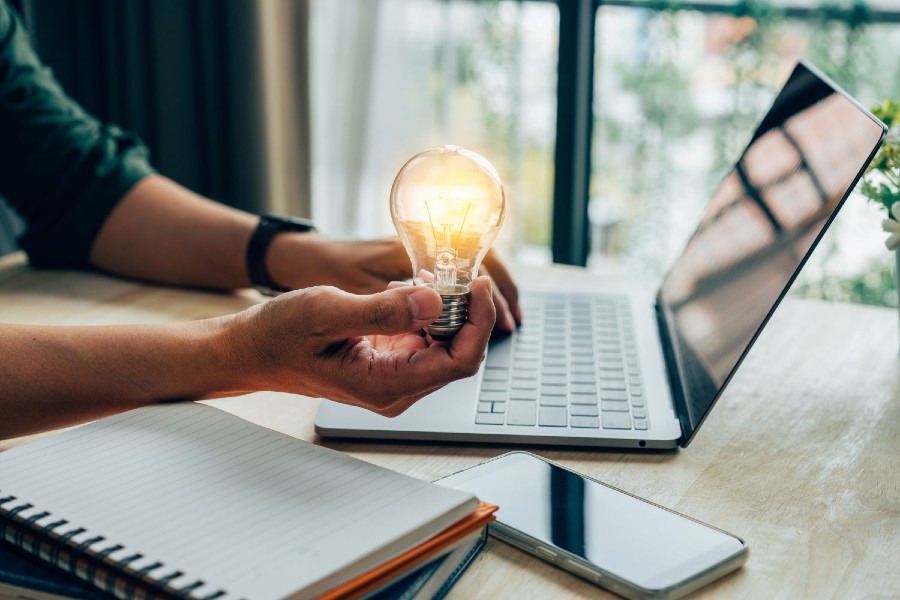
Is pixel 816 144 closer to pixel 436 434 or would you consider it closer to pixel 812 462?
pixel 812 462

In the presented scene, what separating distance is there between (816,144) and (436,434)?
0.42 m

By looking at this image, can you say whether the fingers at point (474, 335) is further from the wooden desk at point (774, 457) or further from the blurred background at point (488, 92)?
the blurred background at point (488, 92)

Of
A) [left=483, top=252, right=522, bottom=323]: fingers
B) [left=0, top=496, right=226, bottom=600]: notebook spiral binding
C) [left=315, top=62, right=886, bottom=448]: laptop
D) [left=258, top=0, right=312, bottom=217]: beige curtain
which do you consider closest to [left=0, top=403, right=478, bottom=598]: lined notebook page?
[left=0, top=496, right=226, bottom=600]: notebook spiral binding

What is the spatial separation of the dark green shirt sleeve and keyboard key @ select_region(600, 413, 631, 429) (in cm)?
69

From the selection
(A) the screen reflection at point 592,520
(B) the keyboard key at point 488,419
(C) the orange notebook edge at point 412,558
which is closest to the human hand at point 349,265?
(B) the keyboard key at point 488,419

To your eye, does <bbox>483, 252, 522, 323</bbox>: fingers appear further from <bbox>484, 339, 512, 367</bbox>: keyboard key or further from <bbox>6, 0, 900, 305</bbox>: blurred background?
<bbox>6, 0, 900, 305</bbox>: blurred background

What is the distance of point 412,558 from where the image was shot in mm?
506

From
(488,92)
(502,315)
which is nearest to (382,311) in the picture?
(502,315)

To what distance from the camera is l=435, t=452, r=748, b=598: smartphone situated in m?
0.55

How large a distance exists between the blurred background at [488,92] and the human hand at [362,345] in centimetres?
141

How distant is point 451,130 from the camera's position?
2156mm

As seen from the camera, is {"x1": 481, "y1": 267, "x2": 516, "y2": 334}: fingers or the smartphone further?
{"x1": 481, "y1": 267, "x2": 516, "y2": 334}: fingers

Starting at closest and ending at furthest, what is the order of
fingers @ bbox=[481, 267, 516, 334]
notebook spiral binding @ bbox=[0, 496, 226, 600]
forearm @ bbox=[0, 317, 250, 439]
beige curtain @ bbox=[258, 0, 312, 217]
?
notebook spiral binding @ bbox=[0, 496, 226, 600], forearm @ bbox=[0, 317, 250, 439], fingers @ bbox=[481, 267, 516, 334], beige curtain @ bbox=[258, 0, 312, 217]

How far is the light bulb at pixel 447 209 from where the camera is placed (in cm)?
72
